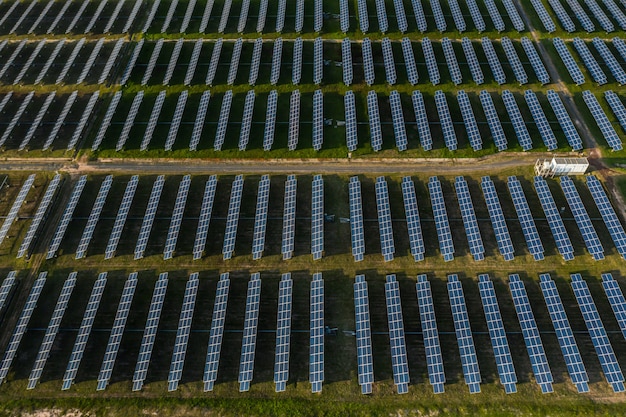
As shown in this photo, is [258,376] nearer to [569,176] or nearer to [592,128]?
[569,176]

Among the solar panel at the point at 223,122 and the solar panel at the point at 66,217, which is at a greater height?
the solar panel at the point at 223,122

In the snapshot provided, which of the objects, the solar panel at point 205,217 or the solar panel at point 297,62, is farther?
the solar panel at point 297,62

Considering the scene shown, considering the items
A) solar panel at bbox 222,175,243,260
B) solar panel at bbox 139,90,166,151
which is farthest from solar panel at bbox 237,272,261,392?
solar panel at bbox 139,90,166,151

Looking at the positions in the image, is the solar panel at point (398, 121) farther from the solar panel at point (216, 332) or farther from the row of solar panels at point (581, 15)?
the row of solar panels at point (581, 15)

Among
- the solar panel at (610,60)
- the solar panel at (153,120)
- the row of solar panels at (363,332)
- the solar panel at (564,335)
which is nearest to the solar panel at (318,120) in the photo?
the row of solar panels at (363,332)

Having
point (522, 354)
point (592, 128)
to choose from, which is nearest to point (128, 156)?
point (522, 354)

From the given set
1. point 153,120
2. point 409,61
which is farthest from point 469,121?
point 153,120

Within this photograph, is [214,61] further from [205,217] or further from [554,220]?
[554,220]

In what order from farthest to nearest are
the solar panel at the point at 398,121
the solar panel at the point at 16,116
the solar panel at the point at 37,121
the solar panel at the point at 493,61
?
the solar panel at the point at 493,61 < the solar panel at the point at 16,116 < the solar panel at the point at 37,121 < the solar panel at the point at 398,121

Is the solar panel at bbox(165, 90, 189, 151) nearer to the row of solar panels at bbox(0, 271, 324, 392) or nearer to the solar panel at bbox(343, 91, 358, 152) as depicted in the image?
the row of solar panels at bbox(0, 271, 324, 392)
